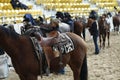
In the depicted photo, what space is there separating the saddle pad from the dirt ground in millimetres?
2617

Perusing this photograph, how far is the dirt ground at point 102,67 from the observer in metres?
9.86

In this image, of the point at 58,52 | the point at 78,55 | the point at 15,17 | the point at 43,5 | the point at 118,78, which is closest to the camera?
the point at 58,52

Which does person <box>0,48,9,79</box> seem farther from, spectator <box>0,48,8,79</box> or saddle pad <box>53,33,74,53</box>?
A: saddle pad <box>53,33,74,53</box>

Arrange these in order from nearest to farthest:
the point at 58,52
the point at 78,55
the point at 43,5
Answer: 1. the point at 58,52
2. the point at 78,55
3. the point at 43,5

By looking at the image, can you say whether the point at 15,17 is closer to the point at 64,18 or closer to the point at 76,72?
the point at 64,18

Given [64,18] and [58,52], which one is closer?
[58,52]

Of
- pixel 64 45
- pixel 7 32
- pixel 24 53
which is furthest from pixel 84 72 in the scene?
pixel 7 32

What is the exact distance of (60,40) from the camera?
7.27m

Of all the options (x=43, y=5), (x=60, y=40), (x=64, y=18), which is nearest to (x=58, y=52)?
(x=60, y=40)

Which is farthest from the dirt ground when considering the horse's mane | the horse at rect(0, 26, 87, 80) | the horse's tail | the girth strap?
the horse's mane

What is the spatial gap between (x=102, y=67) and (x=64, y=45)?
179 inches

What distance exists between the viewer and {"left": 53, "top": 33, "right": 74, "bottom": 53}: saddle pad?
711cm

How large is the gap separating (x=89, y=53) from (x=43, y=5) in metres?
8.79

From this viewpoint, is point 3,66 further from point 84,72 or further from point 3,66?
point 84,72
